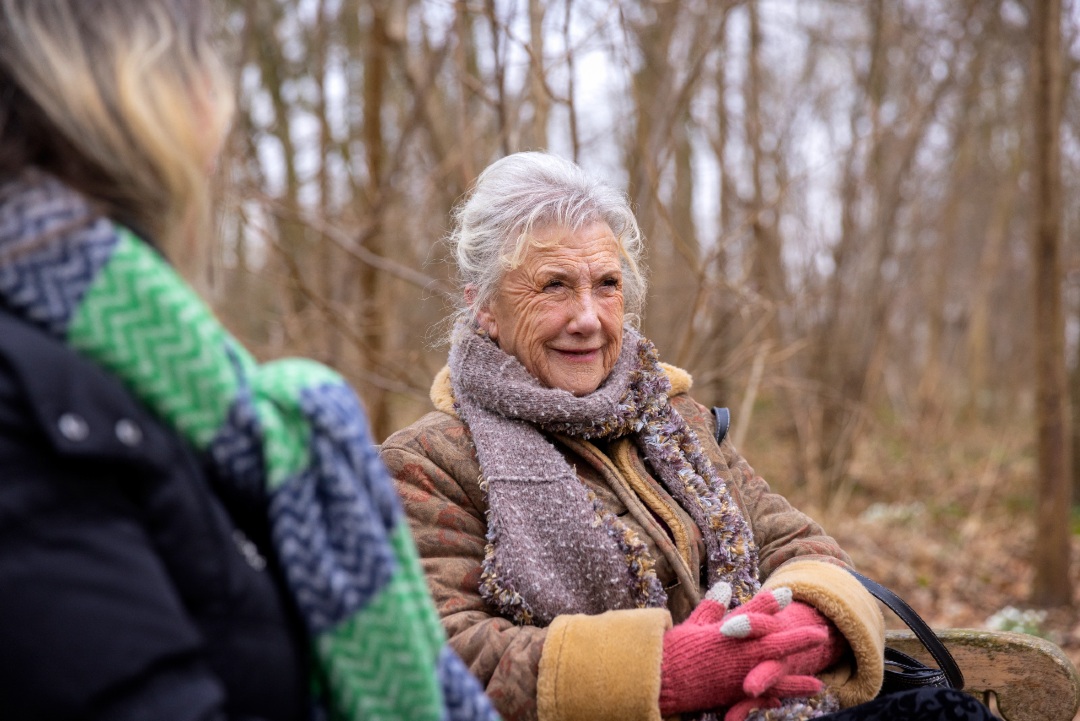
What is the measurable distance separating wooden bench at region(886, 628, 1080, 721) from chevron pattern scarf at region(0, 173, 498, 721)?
1.54 m

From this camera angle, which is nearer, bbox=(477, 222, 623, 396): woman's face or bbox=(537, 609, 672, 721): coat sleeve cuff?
bbox=(537, 609, 672, 721): coat sleeve cuff

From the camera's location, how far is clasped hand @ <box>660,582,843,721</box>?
1819mm

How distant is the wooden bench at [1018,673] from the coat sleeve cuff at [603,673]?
0.90m

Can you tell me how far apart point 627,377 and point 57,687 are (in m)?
1.56

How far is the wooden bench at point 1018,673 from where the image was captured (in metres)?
2.20

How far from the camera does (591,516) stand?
6.70ft

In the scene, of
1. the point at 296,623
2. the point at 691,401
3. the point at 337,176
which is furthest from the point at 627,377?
the point at 337,176

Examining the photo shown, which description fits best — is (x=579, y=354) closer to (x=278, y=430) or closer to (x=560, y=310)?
(x=560, y=310)

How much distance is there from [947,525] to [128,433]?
299 inches

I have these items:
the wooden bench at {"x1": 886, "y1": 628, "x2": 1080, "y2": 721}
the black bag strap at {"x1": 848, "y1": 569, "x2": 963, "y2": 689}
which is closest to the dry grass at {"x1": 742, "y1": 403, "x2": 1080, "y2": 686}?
the wooden bench at {"x1": 886, "y1": 628, "x2": 1080, "y2": 721}

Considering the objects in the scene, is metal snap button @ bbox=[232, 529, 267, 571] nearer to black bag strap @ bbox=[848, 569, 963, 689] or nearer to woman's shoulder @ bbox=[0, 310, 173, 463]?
woman's shoulder @ bbox=[0, 310, 173, 463]

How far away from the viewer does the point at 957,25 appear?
25.0 ft

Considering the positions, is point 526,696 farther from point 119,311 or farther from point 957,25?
point 957,25

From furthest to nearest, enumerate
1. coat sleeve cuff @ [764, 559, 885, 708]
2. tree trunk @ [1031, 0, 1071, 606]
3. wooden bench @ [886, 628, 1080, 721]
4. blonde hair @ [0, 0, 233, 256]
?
tree trunk @ [1031, 0, 1071, 606]
wooden bench @ [886, 628, 1080, 721]
coat sleeve cuff @ [764, 559, 885, 708]
blonde hair @ [0, 0, 233, 256]
